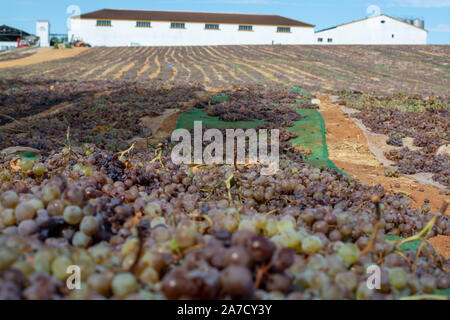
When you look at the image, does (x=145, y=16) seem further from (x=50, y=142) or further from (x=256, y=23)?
(x=50, y=142)

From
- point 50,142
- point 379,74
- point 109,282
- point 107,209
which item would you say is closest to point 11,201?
point 107,209

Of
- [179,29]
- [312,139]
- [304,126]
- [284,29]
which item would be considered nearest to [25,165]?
[312,139]

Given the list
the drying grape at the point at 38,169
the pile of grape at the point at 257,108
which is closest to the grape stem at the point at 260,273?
the drying grape at the point at 38,169

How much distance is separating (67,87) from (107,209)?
13277 millimetres

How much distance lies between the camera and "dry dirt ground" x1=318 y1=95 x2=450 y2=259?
3990mm

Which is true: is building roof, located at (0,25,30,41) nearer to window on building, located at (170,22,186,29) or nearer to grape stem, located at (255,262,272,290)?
window on building, located at (170,22,186,29)

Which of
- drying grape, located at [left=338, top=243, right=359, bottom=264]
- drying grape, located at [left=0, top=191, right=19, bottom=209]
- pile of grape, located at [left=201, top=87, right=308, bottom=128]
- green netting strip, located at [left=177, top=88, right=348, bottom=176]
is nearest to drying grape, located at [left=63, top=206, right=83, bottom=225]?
drying grape, located at [left=0, top=191, right=19, bottom=209]

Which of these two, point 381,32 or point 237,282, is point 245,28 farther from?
point 237,282

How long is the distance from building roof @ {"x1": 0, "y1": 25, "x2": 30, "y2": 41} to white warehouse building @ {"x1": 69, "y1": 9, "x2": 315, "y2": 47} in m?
11.7

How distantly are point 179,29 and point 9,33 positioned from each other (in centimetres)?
2391

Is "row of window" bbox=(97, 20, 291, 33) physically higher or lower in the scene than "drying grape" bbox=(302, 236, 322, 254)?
higher

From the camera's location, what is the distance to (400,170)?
538cm
